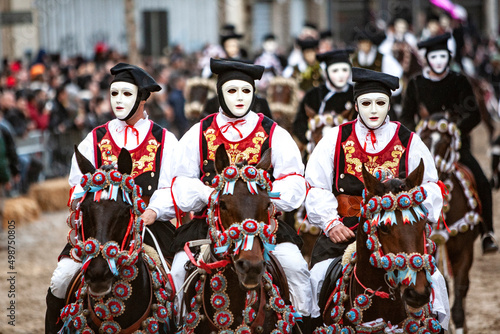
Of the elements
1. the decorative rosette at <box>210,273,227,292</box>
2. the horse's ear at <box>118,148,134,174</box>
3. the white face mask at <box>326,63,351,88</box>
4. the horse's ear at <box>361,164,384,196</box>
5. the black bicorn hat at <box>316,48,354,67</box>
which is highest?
the black bicorn hat at <box>316,48,354,67</box>

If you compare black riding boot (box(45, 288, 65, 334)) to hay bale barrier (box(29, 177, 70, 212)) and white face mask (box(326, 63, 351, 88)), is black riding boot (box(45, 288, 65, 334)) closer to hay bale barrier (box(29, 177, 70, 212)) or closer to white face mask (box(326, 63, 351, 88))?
white face mask (box(326, 63, 351, 88))

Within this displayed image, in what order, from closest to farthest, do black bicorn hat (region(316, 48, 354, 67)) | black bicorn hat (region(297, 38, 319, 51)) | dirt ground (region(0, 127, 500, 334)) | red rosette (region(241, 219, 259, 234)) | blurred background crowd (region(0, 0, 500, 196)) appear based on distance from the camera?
red rosette (region(241, 219, 259, 234))
black bicorn hat (region(316, 48, 354, 67))
dirt ground (region(0, 127, 500, 334))
blurred background crowd (region(0, 0, 500, 196))
black bicorn hat (region(297, 38, 319, 51))

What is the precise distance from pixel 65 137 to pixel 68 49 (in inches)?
480

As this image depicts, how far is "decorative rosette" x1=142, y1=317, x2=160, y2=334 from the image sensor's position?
20.4 feet

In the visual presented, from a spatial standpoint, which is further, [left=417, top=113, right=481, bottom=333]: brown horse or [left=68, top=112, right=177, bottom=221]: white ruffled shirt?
[left=417, top=113, right=481, bottom=333]: brown horse

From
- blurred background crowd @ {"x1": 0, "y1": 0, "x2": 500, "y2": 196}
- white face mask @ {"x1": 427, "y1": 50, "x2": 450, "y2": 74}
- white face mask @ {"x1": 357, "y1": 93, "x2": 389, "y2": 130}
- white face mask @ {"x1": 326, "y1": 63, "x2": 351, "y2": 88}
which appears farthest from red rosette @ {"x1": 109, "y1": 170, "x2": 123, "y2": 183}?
white face mask @ {"x1": 427, "y1": 50, "x2": 450, "y2": 74}

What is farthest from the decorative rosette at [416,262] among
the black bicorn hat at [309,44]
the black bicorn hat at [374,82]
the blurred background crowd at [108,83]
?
the black bicorn hat at [309,44]

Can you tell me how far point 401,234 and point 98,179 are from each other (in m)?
2.01

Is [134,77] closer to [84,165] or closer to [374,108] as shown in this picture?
[84,165]

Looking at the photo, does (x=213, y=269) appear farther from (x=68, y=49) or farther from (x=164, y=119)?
(x=68, y=49)

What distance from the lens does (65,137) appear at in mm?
18141

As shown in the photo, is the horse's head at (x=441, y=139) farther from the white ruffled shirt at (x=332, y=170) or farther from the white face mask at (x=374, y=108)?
the white face mask at (x=374, y=108)

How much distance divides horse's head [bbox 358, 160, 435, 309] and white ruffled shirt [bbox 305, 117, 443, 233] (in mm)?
778

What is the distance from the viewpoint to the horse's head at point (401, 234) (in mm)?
5371
